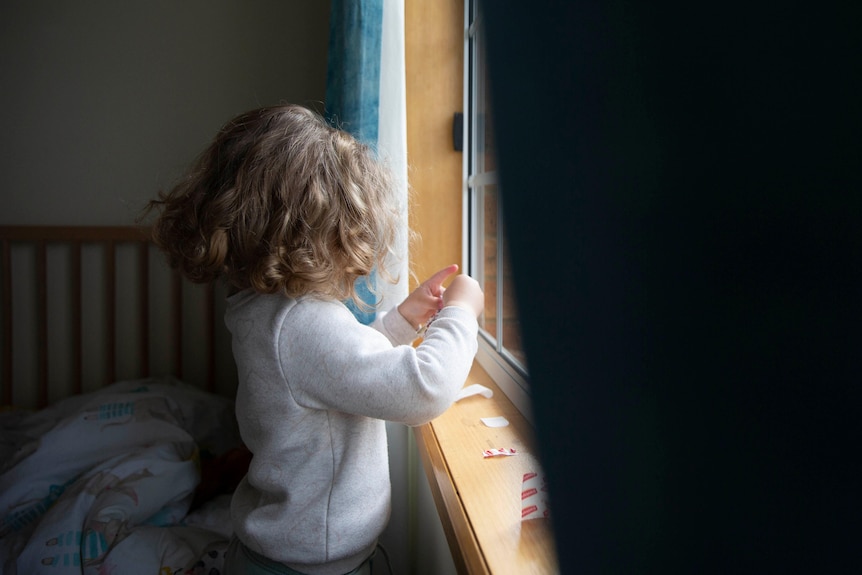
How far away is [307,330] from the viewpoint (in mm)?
728

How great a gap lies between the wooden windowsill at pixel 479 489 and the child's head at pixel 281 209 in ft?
0.95

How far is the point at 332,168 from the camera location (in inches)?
30.5

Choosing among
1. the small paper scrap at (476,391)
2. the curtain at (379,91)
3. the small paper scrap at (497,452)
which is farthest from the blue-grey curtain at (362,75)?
the small paper scrap at (497,452)

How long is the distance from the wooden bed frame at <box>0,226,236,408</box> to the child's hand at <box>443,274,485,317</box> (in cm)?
173

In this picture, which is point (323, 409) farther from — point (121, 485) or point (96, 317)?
point (96, 317)

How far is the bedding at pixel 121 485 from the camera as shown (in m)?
1.27

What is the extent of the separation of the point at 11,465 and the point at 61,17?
1694 mm

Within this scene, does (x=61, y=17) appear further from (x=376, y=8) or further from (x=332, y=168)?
(x=332, y=168)

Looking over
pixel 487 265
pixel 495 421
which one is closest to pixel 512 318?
pixel 495 421

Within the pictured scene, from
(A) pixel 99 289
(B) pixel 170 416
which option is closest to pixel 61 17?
(A) pixel 99 289

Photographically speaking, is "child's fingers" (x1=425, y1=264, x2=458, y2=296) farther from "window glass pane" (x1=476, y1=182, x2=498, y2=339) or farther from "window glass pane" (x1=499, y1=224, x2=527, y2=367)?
"window glass pane" (x1=499, y1=224, x2=527, y2=367)

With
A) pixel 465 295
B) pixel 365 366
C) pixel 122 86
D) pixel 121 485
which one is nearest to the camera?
pixel 365 366

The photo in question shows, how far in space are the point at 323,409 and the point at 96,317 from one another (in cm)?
202

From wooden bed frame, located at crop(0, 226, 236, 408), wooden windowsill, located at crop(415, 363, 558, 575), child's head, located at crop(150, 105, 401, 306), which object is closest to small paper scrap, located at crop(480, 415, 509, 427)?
wooden windowsill, located at crop(415, 363, 558, 575)
